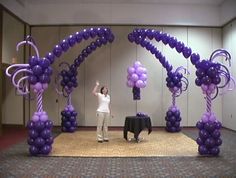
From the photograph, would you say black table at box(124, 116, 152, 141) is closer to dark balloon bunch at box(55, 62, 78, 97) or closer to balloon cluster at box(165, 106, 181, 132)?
balloon cluster at box(165, 106, 181, 132)

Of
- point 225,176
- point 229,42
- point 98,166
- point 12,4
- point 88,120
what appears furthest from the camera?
point 88,120

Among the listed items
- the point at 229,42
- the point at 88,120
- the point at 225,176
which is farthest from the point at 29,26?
the point at 225,176

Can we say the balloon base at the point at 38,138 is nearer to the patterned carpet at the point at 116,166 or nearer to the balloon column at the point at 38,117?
the balloon column at the point at 38,117

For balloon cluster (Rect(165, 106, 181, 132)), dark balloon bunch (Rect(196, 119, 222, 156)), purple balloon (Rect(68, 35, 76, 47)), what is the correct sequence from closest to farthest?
dark balloon bunch (Rect(196, 119, 222, 156))
purple balloon (Rect(68, 35, 76, 47))
balloon cluster (Rect(165, 106, 181, 132))

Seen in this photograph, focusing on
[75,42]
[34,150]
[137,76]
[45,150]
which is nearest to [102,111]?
[137,76]

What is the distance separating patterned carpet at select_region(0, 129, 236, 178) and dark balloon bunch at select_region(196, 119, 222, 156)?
0.24 meters

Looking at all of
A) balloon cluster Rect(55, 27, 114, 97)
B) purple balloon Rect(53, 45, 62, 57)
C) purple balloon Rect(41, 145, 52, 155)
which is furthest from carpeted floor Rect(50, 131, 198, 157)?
purple balloon Rect(53, 45, 62, 57)

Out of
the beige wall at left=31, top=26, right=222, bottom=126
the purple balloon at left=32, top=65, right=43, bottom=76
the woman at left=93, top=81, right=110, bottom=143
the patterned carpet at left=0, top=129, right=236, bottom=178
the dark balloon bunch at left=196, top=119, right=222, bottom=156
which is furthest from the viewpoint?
the beige wall at left=31, top=26, right=222, bottom=126

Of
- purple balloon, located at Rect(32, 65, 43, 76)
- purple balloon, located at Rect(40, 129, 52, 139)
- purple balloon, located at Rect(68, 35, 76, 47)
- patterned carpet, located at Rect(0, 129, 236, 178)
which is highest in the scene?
purple balloon, located at Rect(68, 35, 76, 47)

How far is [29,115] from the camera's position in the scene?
12.8 m

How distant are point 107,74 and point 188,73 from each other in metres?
3.05

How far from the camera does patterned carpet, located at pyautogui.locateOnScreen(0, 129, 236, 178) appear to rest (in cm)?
571

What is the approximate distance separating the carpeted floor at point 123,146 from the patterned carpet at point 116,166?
0.50 meters

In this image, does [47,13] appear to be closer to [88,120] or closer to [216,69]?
[88,120]
